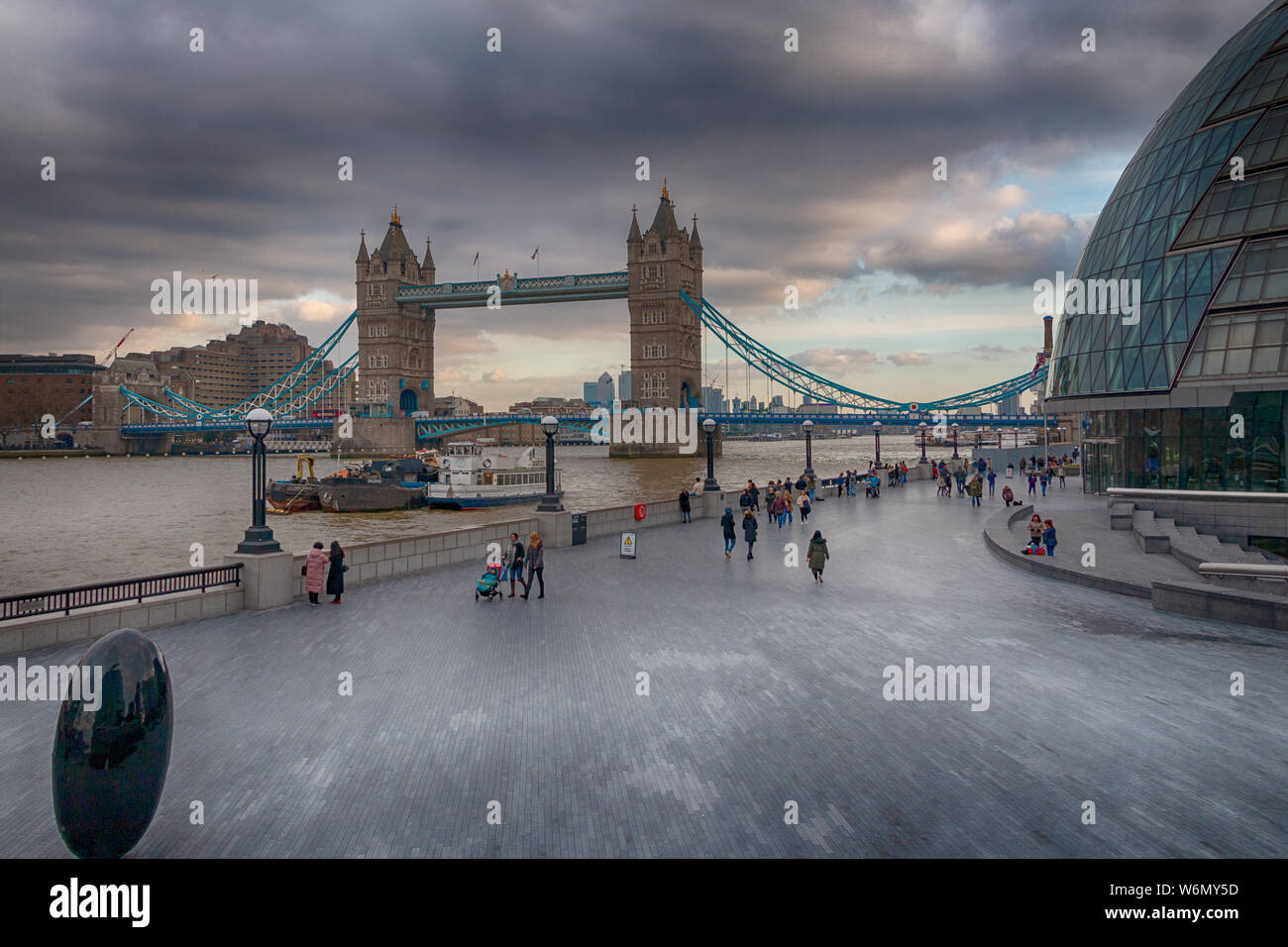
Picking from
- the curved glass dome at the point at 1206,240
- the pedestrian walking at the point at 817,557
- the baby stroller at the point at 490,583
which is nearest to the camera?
the baby stroller at the point at 490,583

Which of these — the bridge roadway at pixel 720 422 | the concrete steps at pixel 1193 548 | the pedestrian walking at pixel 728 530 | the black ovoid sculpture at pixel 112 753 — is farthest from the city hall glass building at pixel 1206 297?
the bridge roadway at pixel 720 422

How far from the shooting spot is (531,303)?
147250 millimetres

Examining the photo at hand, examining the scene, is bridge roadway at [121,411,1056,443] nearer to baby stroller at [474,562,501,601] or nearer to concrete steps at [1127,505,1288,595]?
concrete steps at [1127,505,1288,595]

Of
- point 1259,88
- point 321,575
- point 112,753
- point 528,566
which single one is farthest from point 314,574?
point 1259,88

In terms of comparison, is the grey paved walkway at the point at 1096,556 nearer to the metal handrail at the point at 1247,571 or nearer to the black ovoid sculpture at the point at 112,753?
the metal handrail at the point at 1247,571

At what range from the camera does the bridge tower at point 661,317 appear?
129m

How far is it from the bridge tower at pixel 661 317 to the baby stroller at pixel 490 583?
113 metres

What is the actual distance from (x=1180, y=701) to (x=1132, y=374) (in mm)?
23928

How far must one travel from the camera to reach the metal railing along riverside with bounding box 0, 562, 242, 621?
11.6 m

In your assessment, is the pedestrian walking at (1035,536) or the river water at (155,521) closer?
the pedestrian walking at (1035,536)

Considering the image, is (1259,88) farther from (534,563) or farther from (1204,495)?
(534,563)

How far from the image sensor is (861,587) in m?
15.9
